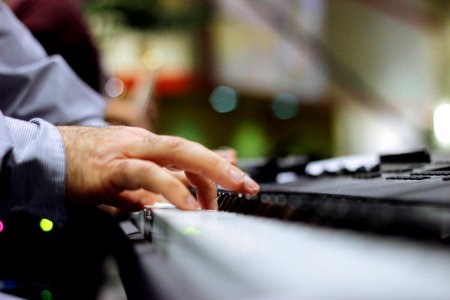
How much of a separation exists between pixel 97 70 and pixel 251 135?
4834 mm

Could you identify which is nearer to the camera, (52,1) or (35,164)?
(35,164)

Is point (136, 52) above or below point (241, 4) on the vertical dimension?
below

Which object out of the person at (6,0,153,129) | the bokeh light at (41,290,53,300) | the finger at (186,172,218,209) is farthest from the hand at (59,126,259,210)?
the person at (6,0,153,129)

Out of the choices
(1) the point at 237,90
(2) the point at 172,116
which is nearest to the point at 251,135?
(1) the point at 237,90

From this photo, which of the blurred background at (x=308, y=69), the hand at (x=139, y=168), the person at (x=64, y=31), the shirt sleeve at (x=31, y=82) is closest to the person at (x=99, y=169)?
the hand at (x=139, y=168)

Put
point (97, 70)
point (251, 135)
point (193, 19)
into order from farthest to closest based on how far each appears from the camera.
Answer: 1. point (251, 135)
2. point (193, 19)
3. point (97, 70)

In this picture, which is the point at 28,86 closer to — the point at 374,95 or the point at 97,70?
the point at 97,70

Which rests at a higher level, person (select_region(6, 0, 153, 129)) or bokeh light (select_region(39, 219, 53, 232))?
person (select_region(6, 0, 153, 129))

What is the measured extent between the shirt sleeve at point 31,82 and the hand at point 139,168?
52 cm

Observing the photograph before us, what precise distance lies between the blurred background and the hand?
15.7ft

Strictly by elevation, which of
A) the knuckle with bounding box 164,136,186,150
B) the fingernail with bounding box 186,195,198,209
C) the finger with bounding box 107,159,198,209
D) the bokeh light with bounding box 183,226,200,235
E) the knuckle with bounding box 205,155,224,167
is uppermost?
the knuckle with bounding box 164,136,186,150

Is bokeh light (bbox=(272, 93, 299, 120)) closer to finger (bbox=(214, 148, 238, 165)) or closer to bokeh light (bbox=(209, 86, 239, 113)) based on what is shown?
bokeh light (bbox=(209, 86, 239, 113))

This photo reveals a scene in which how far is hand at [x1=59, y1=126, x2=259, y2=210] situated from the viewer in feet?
1.62

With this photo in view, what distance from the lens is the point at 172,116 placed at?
226 inches
